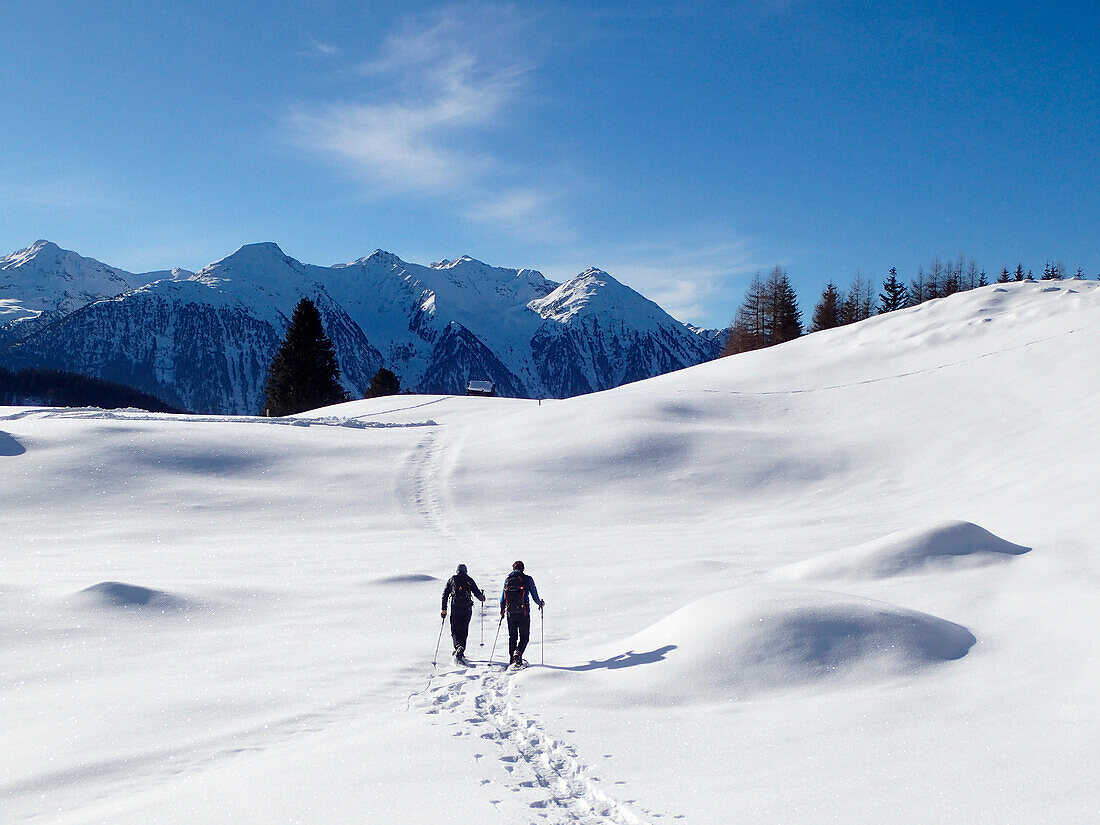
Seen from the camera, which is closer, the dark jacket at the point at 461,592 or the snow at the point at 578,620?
the snow at the point at 578,620

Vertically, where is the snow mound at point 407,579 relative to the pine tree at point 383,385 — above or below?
below

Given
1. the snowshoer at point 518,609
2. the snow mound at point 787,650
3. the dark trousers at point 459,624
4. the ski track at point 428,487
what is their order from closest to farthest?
the snow mound at point 787,650
the snowshoer at point 518,609
the dark trousers at point 459,624
the ski track at point 428,487

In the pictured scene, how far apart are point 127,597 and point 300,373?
151 feet

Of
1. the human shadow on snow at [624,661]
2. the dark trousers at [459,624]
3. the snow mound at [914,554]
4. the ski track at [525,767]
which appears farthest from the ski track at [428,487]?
the ski track at [525,767]

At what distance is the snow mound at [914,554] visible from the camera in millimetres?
12266

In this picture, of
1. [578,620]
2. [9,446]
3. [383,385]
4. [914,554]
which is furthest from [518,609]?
[383,385]

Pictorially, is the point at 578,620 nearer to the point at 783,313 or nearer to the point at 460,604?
the point at 460,604

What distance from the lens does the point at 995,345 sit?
1308 inches

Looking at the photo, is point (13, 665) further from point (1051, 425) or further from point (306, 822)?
point (1051, 425)

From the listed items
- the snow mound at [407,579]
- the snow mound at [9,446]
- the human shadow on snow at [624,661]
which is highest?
the snow mound at [9,446]

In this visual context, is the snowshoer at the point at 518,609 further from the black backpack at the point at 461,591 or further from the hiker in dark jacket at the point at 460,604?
the black backpack at the point at 461,591

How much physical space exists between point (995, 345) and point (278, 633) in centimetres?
3628

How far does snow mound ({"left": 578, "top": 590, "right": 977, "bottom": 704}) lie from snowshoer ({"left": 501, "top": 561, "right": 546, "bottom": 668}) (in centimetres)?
176

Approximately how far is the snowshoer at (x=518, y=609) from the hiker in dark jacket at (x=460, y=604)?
1.86ft
